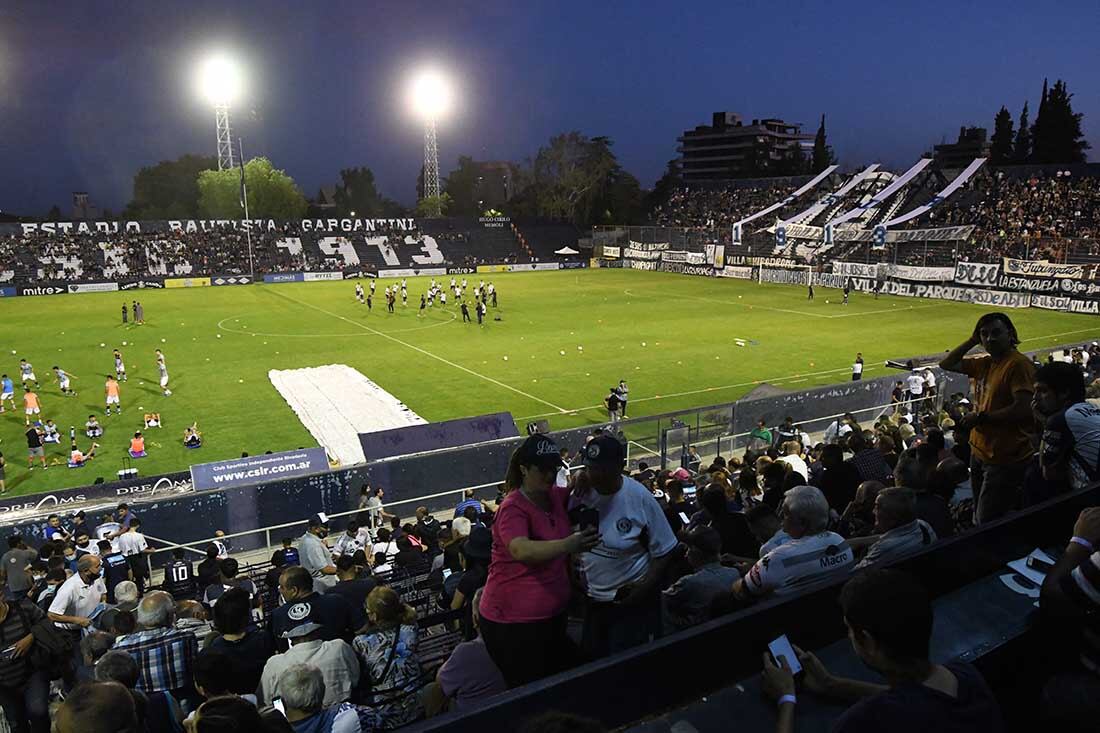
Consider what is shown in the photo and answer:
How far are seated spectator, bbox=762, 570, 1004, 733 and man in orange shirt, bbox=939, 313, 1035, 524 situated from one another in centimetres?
433

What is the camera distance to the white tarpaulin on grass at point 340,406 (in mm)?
21000

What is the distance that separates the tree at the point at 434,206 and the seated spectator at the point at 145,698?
4187 inches

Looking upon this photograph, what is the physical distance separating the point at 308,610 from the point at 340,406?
762 inches

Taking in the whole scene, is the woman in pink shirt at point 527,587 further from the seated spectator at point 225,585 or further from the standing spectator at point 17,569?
the standing spectator at point 17,569

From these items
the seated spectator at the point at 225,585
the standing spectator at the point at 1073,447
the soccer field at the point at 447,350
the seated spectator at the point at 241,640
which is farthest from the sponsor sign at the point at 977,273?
the seated spectator at the point at 241,640

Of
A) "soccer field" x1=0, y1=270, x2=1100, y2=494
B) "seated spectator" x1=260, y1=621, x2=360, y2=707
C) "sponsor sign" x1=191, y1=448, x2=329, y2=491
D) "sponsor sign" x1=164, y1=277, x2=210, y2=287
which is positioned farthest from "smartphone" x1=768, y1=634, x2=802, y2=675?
A: "sponsor sign" x1=164, y1=277, x2=210, y2=287

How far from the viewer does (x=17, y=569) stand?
9789 millimetres

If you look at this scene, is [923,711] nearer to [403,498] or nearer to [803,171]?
[403,498]

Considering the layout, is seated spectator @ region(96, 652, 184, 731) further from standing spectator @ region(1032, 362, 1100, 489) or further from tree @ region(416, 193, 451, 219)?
tree @ region(416, 193, 451, 219)

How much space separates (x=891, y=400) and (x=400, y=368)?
17686 millimetres

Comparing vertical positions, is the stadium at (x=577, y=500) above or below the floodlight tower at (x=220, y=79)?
below

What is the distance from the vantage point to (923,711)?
8.05ft

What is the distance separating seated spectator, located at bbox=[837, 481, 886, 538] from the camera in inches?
261

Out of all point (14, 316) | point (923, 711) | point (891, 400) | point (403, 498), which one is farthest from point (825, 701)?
point (14, 316)
